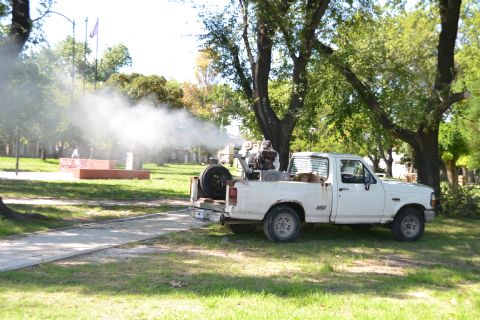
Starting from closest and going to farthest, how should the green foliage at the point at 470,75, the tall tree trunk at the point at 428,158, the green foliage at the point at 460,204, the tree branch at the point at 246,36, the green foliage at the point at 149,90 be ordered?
the tree branch at the point at 246,36
the green foliage at the point at 460,204
the tall tree trunk at the point at 428,158
the green foliage at the point at 470,75
the green foliage at the point at 149,90

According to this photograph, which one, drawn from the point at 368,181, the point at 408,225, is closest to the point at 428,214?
the point at 408,225

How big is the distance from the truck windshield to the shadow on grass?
1.45 metres

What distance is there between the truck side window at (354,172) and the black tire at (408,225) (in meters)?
1.01

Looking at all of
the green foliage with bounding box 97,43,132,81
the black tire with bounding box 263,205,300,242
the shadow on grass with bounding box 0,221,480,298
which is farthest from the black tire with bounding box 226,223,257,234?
the green foliage with bounding box 97,43,132,81

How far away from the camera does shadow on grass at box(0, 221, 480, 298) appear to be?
654cm

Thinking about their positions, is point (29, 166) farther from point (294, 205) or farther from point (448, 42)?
point (294, 205)

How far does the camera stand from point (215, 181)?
11172 millimetres

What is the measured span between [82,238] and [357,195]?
5549 millimetres

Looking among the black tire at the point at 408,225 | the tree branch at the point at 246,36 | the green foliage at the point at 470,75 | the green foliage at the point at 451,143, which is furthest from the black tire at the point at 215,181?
the green foliage at the point at 451,143

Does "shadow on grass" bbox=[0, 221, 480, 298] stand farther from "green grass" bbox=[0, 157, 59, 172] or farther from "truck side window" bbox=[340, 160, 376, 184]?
"green grass" bbox=[0, 157, 59, 172]

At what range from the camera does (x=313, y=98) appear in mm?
16578

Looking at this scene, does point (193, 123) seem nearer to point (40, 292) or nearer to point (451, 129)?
point (451, 129)

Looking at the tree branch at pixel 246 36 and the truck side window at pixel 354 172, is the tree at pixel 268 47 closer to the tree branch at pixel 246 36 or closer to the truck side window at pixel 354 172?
the tree branch at pixel 246 36

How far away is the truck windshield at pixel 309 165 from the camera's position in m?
11.1
